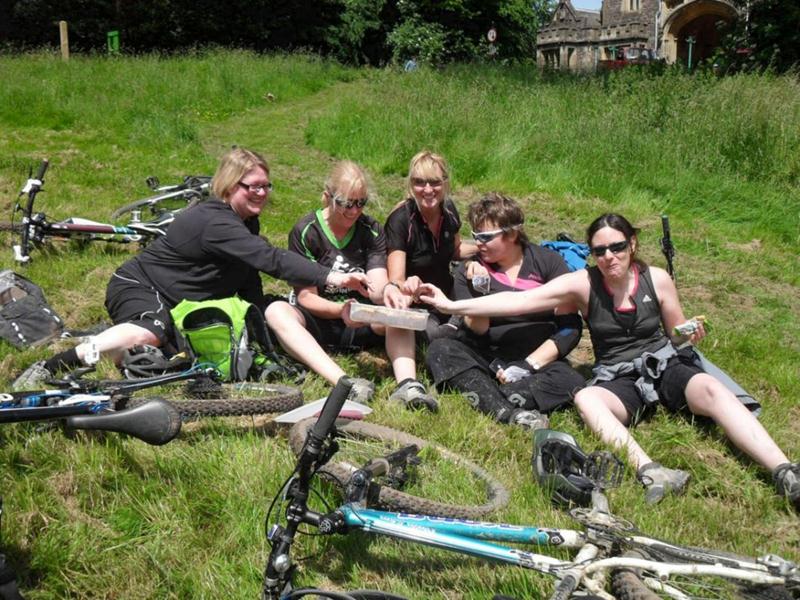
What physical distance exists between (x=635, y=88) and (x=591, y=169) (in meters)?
2.75

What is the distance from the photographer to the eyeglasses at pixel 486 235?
14.4ft

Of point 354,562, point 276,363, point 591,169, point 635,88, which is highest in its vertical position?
point 635,88

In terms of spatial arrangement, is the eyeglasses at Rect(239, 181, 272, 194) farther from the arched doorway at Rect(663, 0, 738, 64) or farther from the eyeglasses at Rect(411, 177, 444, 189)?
the arched doorway at Rect(663, 0, 738, 64)

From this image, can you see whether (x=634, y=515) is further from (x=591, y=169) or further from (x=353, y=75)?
(x=353, y=75)

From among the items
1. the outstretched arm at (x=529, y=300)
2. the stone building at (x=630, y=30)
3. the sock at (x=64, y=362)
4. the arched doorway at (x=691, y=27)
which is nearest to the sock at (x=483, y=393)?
the outstretched arm at (x=529, y=300)

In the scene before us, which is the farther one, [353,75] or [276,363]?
[353,75]

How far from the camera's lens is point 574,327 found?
4375 millimetres

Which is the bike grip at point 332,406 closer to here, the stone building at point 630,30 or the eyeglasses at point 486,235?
the eyeglasses at point 486,235

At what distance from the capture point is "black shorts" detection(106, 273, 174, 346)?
4.25m

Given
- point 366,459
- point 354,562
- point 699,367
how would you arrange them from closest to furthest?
point 354,562
point 366,459
point 699,367

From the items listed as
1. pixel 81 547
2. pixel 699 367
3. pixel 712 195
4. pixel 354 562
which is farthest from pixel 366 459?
pixel 712 195

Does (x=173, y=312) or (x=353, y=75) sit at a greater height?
(x=353, y=75)

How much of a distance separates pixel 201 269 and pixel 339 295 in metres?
0.86

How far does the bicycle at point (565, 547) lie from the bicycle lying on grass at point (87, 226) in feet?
14.1
